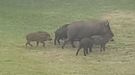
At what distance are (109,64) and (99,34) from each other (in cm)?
332

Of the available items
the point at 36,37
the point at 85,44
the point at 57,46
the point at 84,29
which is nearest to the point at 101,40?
the point at 85,44

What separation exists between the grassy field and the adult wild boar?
20.2 inches

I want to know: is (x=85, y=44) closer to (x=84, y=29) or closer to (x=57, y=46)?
(x=84, y=29)

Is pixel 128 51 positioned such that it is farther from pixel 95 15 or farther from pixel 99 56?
pixel 95 15

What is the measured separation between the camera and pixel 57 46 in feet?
58.6

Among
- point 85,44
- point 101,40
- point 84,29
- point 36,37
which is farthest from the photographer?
point 84,29

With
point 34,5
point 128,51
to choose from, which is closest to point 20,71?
point 128,51

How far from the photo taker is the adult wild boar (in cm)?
1766

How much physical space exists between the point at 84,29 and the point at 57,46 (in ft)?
3.86

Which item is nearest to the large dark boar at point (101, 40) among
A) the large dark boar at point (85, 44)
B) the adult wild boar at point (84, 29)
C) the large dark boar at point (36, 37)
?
the large dark boar at point (85, 44)

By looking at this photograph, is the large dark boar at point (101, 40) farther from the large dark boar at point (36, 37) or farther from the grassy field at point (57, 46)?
the large dark boar at point (36, 37)

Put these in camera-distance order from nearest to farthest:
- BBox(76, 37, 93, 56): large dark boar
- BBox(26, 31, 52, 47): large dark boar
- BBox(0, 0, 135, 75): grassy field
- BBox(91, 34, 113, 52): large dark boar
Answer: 1. BBox(0, 0, 135, 75): grassy field
2. BBox(76, 37, 93, 56): large dark boar
3. BBox(91, 34, 113, 52): large dark boar
4. BBox(26, 31, 52, 47): large dark boar

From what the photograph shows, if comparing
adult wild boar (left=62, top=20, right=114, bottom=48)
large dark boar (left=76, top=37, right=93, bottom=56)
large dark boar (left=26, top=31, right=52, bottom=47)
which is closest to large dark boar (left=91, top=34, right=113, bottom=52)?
large dark boar (left=76, top=37, right=93, bottom=56)

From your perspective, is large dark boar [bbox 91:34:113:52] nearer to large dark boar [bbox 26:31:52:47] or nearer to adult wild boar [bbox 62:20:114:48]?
adult wild boar [bbox 62:20:114:48]
